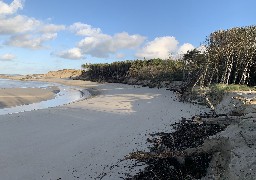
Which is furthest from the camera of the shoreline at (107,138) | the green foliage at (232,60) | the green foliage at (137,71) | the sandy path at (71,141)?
the green foliage at (137,71)

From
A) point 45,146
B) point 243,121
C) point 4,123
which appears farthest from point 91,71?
point 243,121

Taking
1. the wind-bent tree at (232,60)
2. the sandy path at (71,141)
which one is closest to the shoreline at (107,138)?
the sandy path at (71,141)

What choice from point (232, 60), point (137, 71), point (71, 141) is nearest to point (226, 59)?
point (232, 60)

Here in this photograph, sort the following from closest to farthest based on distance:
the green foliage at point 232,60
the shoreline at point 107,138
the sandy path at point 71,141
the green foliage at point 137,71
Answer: the shoreline at point 107,138 → the sandy path at point 71,141 → the green foliage at point 232,60 → the green foliage at point 137,71

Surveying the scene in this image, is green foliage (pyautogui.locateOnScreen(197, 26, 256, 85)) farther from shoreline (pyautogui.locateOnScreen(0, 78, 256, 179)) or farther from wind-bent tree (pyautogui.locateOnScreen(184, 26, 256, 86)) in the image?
shoreline (pyautogui.locateOnScreen(0, 78, 256, 179))

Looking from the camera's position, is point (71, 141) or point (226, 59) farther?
point (226, 59)

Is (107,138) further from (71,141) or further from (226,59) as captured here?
(226,59)

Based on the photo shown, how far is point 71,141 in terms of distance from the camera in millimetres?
8820

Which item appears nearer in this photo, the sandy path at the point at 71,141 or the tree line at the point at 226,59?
the sandy path at the point at 71,141

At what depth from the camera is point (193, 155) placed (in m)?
4.62

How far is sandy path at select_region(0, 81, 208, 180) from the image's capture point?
6449mm

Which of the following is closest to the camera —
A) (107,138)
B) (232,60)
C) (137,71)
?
(107,138)

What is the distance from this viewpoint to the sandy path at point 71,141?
645 centimetres

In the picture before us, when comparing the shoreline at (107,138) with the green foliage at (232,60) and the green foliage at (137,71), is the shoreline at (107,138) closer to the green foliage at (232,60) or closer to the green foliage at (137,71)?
the green foliage at (232,60)
